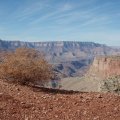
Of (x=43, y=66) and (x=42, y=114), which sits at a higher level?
(x=43, y=66)

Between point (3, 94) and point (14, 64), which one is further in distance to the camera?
point (14, 64)

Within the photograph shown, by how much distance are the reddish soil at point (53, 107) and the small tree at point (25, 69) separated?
4.02 m

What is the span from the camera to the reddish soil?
9.16 meters

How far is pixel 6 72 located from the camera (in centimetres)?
1683

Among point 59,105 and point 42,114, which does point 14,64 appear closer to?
point 59,105

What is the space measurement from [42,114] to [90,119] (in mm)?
1491

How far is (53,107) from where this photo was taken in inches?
408

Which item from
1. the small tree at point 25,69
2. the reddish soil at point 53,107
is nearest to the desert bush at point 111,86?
the small tree at point 25,69

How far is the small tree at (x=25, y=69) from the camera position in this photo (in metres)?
16.6

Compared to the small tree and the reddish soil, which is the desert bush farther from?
the reddish soil

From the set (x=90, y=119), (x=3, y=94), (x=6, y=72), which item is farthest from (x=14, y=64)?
(x=90, y=119)

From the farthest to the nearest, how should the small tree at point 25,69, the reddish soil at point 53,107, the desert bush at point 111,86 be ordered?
the desert bush at point 111,86 < the small tree at point 25,69 < the reddish soil at point 53,107

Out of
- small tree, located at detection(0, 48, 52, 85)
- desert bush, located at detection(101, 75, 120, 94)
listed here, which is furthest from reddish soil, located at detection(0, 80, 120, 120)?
desert bush, located at detection(101, 75, 120, 94)

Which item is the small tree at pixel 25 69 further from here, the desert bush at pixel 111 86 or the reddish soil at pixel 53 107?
the desert bush at pixel 111 86
